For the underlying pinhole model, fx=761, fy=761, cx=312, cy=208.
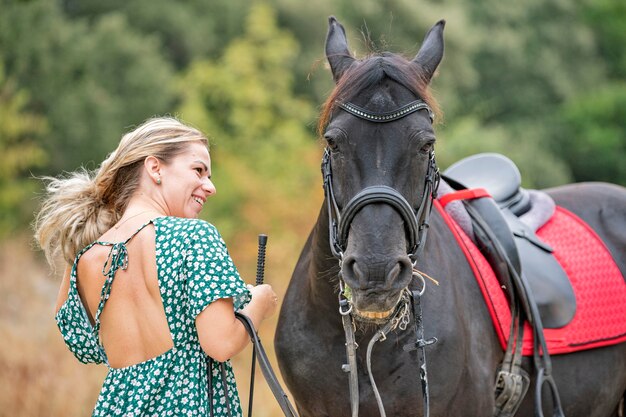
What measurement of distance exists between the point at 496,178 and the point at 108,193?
2.51m

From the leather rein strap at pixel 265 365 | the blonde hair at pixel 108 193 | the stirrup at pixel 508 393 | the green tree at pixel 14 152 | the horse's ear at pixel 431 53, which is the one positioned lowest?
the stirrup at pixel 508 393

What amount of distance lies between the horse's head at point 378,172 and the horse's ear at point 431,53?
50 millimetres

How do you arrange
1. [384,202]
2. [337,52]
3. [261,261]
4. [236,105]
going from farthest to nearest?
[236,105] < [337,52] < [261,261] < [384,202]

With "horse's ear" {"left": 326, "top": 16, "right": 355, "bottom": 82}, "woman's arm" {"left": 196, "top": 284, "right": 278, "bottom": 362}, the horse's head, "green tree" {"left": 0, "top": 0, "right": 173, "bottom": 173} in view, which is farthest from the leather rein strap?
"green tree" {"left": 0, "top": 0, "right": 173, "bottom": 173}

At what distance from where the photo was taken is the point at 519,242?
4102 millimetres

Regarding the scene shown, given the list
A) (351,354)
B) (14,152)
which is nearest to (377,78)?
(351,354)

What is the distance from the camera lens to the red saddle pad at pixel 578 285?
359cm

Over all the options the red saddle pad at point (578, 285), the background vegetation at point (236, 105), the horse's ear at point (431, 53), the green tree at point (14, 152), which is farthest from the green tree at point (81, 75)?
the horse's ear at point (431, 53)

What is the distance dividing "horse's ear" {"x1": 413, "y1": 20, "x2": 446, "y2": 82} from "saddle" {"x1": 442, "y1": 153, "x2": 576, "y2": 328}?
2.89ft

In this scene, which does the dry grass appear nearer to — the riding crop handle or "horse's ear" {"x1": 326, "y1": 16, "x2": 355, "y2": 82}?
the riding crop handle

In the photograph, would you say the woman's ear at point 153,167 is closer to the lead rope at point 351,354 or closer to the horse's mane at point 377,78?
→ the horse's mane at point 377,78

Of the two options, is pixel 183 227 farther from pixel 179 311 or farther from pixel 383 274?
pixel 383 274

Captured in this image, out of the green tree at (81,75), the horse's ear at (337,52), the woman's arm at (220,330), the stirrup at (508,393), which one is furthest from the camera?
the green tree at (81,75)

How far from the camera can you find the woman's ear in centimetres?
278
